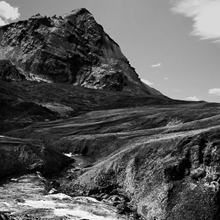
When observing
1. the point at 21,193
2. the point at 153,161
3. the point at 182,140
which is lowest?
the point at 21,193

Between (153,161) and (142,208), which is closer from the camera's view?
(142,208)

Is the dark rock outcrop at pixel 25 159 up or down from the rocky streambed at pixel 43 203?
up

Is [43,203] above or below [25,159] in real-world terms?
below

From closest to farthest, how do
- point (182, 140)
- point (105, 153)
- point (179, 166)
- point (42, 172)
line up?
1. point (179, 166)
2. point (182, 140)
3. point (42, 172)
4. point (105, 153)

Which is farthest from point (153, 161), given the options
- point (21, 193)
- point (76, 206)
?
point (21, 193)

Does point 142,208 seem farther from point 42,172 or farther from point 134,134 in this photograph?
point 134,134

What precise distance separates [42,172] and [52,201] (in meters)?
17.2

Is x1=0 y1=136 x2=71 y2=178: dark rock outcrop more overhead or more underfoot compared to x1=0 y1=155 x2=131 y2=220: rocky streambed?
more overhead

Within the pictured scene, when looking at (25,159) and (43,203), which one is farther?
(25,159)

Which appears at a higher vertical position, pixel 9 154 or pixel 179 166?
pixel 179 166

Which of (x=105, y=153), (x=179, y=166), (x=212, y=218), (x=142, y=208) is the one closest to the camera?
(x=212, y=218)

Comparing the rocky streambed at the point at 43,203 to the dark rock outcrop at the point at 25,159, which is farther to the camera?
the dark rock outcrop at the point at 25,159

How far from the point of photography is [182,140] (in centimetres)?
5022

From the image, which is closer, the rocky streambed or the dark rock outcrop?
the rocky streambed
